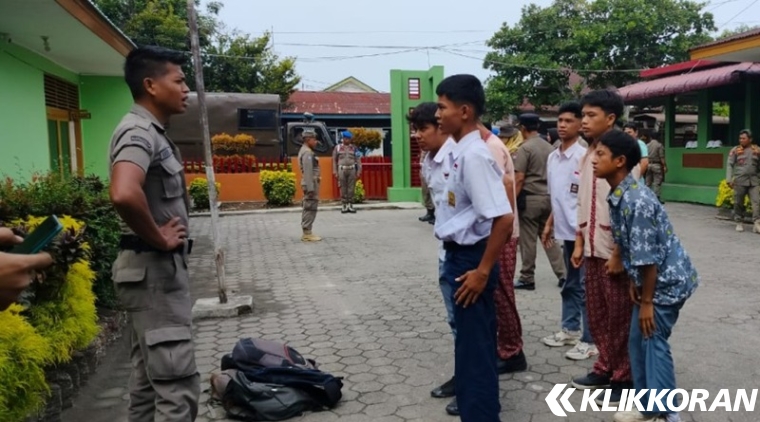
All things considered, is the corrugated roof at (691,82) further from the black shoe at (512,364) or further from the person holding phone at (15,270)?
the person holding phone at (15,270)

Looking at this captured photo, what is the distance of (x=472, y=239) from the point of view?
9.07ft

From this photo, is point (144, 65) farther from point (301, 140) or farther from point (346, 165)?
point (301, 140)

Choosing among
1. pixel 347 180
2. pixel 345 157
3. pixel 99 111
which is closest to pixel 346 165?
pixel 345 157

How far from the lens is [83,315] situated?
3.79 m

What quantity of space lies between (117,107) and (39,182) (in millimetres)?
6676

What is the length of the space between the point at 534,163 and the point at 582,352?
2176 mm

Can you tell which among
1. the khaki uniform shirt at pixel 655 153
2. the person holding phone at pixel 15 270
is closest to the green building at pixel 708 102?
the khaki uniform shirt at pixel 655 153

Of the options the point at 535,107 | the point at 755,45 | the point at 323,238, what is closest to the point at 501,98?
the point at 535,107

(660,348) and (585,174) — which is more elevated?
(585,174)

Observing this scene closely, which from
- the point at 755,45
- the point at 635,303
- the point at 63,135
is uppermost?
the point at 755,45

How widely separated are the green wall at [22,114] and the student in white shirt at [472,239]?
5366 millimetres

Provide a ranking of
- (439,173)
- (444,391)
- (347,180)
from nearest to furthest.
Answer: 1. (439,173)
2. (444,391)
3. (347,180)

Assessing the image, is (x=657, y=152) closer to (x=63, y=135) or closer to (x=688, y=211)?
(x=688, y=211)

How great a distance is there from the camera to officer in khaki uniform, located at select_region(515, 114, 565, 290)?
18.8ft
